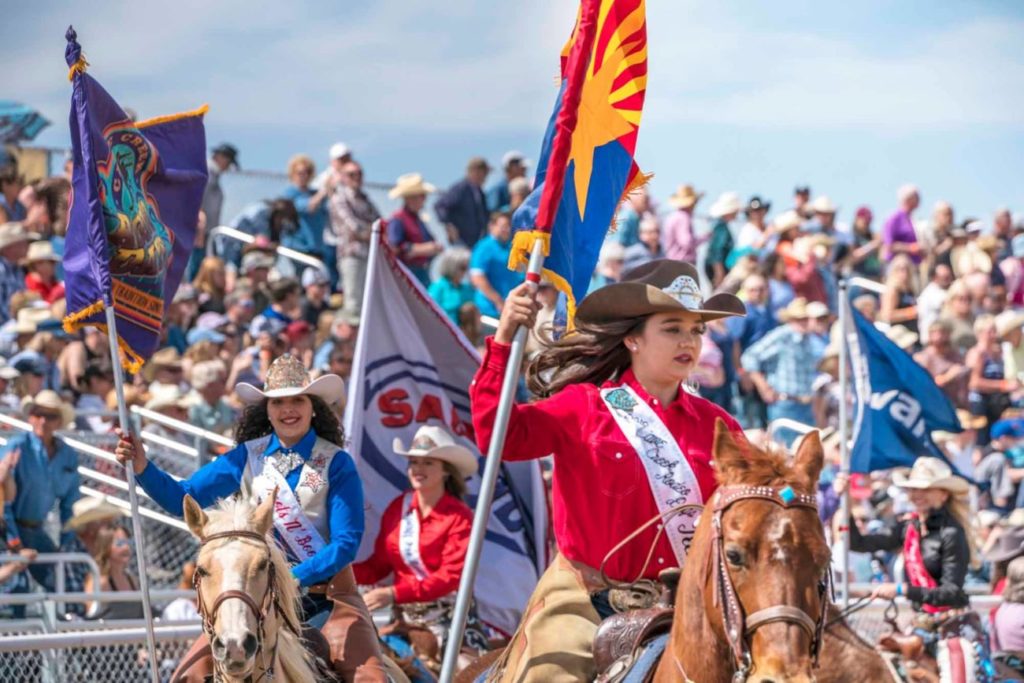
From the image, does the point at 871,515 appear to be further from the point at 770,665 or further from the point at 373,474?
the point at 770,665

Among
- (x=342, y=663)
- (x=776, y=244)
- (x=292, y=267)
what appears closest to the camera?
(x=342, y=663)

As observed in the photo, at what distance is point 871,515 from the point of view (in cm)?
1633

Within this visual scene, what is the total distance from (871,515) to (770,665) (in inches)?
455

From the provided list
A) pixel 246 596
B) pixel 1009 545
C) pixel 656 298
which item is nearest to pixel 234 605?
pixel 246 596

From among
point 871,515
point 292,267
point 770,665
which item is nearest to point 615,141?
point 770,665

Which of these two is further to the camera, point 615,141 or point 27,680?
point 27,680

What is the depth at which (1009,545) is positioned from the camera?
1186cm

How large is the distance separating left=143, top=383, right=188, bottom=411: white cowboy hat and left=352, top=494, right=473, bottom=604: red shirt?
3.82 metres

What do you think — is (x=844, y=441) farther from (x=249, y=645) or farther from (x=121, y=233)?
(x=249, y=645)

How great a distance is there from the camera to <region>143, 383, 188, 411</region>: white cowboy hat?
1477cm

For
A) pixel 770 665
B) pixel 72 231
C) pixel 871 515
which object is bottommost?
pixel 871 515

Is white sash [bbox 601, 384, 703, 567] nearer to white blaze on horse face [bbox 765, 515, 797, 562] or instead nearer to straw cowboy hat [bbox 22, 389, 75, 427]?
white blaze on horse face [bbox 765, 515, 797, 562]

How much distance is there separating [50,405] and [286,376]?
13.5 ft

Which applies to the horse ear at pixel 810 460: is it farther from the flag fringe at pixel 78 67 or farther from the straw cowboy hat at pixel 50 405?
the straw cowboy hat at pixel 50 405
